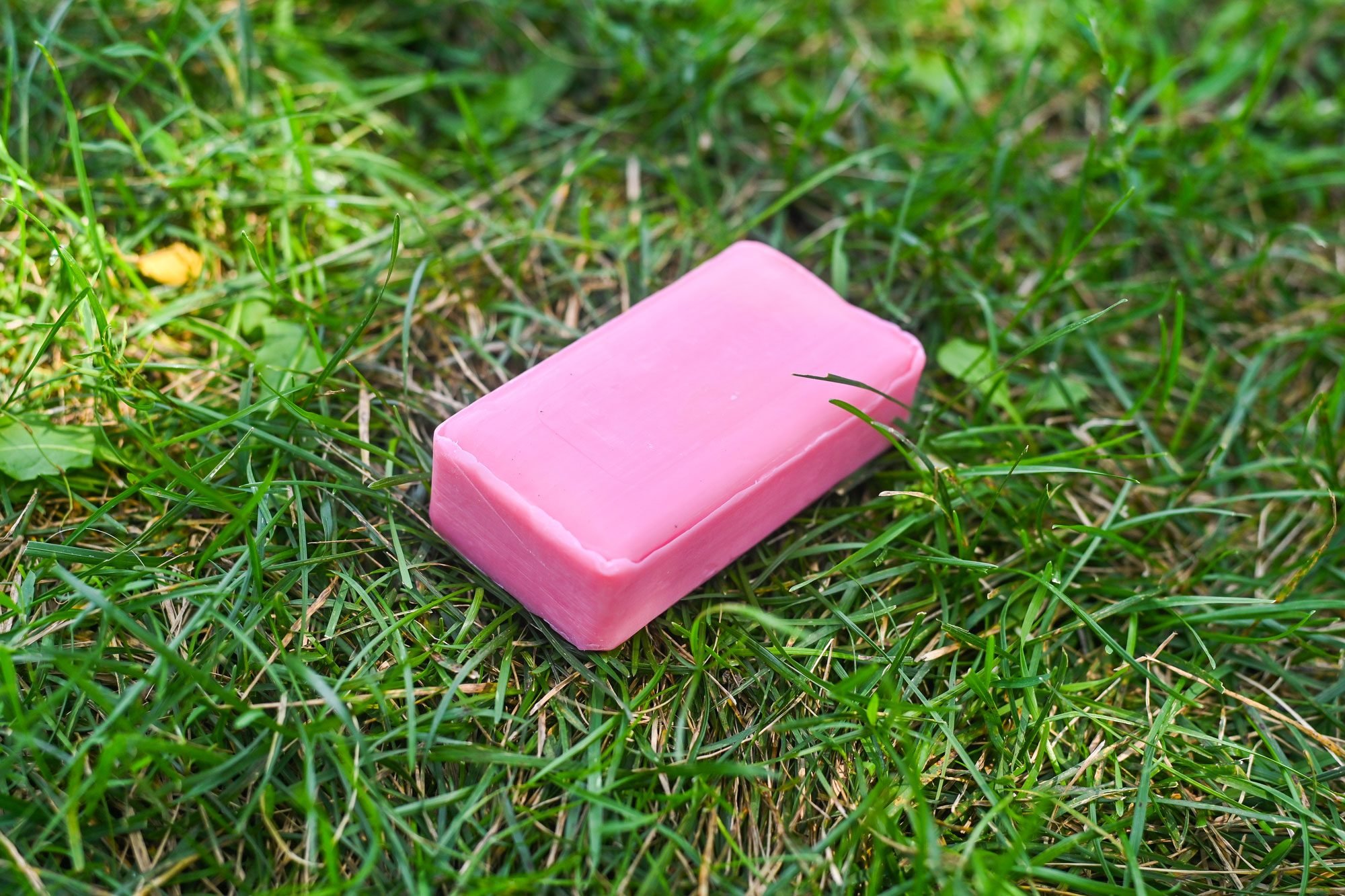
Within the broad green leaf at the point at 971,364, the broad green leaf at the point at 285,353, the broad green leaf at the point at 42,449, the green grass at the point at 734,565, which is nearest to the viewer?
the green grass at the point at 734,565

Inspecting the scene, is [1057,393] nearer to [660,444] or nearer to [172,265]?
[660,444]

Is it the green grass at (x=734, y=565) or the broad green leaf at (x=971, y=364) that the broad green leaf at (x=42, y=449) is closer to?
the green grass at (x=734, y=565)

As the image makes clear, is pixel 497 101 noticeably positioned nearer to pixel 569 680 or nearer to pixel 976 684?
pixel 569 680

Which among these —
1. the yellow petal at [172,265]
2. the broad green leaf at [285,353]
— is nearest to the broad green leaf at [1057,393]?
the broad green leaf at [285,353]

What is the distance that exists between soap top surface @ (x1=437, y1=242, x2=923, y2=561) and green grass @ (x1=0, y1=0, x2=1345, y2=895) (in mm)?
169

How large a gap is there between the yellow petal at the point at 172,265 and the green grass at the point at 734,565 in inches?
1.0

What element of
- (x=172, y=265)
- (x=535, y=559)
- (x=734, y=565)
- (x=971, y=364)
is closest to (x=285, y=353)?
(x=172, y=265)

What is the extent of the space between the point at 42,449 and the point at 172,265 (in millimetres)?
418

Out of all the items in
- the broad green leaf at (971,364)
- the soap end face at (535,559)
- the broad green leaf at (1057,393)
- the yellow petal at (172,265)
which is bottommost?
the broad green leaf at (1057,393)

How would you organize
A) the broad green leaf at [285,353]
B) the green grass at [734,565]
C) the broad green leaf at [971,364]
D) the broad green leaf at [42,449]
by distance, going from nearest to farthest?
1. the green grass at [734,565]
2. the broad green leaf at [42,449]
3. the broad green leaf at [285,353]
4. the broad green leaf at [971,364]

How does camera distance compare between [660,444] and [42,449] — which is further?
[42,449]

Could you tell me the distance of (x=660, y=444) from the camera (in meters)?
1.45

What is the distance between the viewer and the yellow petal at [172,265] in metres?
1.83

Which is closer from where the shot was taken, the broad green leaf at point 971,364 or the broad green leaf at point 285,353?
the broad green leaf at point 285,353
